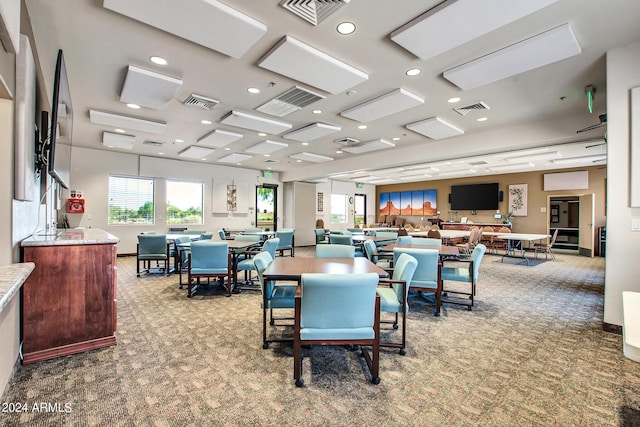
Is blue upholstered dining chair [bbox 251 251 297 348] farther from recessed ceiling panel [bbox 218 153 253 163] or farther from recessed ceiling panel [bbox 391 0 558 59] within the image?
recessed ceiling panel [bbox 218 153 253 163]

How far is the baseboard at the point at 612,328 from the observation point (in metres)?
3.24

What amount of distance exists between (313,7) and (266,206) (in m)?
9.58

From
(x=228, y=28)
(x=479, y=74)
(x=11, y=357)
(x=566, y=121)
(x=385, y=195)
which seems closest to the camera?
(x=11, y=357)

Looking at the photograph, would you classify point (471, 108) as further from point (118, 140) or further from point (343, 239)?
point (118, 140)

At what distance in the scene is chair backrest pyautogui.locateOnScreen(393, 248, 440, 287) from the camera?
376 cm

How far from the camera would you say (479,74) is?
348 cm

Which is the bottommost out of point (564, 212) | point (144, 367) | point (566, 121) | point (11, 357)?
point (144, 367)

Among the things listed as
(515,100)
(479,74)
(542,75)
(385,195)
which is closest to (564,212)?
(385,195)

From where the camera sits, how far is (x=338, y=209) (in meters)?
14.6

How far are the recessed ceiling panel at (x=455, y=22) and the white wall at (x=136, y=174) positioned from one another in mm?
8530

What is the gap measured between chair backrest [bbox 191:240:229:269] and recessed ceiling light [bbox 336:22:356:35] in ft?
10.6

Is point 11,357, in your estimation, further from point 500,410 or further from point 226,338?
point 500,410

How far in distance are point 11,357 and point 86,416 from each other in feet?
3.04

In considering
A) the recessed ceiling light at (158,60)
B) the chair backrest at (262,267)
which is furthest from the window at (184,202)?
the chair backrest at (262,267)
